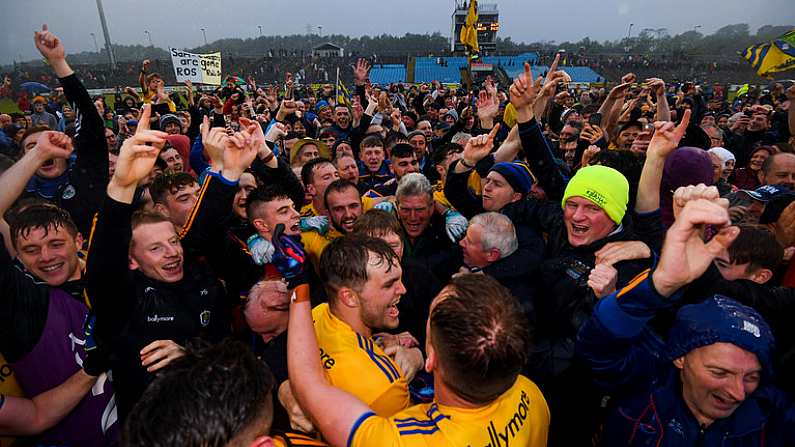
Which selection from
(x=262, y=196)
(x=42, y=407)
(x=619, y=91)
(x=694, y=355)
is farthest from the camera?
(x=619, y=91)

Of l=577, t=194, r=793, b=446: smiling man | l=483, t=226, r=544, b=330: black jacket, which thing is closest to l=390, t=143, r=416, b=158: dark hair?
l=483, t=226, r=544, b=330: black jacket

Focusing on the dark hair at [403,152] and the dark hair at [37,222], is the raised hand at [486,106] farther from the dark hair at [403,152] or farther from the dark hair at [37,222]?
the dark hair at [37,222]

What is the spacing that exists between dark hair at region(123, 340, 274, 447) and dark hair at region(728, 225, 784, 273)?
9.66 ft

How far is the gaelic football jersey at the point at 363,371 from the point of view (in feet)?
6.00

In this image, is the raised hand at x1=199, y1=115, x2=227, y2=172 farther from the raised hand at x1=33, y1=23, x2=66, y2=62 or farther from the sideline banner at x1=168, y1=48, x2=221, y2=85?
the sideline banner at x1=168, y1=48, x2=221, y2=85

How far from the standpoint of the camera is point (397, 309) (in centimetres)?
254

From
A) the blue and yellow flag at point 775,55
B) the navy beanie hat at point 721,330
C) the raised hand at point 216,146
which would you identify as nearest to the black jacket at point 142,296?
the raised hand at point 216,146

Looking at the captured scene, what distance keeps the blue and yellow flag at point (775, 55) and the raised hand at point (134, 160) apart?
14.7 m

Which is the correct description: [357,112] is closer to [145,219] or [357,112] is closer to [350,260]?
[145,219]

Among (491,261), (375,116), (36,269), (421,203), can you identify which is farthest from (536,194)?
(375,116)

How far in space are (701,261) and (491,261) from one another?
59.4 inches

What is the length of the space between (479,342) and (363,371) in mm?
626

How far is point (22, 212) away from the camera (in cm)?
269

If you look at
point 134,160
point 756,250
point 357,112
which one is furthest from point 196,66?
point 756,250
